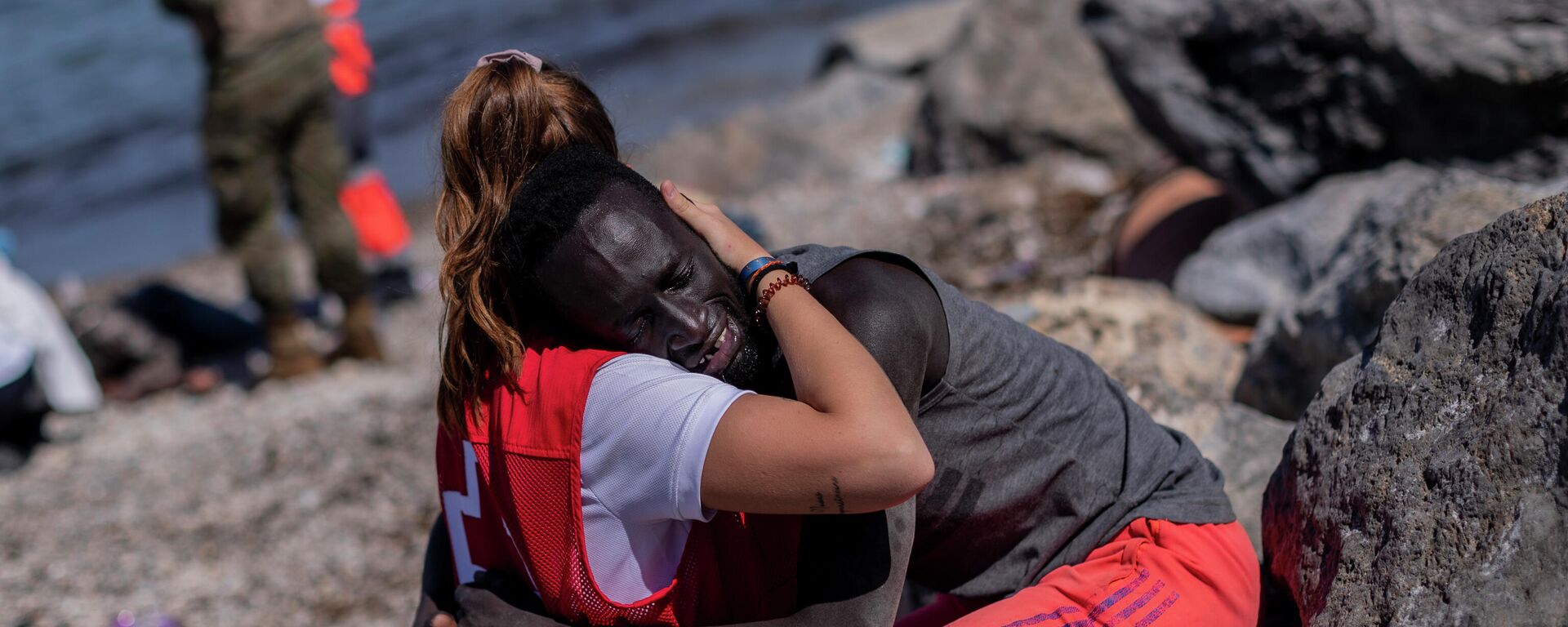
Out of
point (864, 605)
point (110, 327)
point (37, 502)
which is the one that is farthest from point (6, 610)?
point (864, 605)

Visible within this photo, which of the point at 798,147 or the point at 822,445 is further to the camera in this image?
the point at 798,147

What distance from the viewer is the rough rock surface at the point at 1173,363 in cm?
282

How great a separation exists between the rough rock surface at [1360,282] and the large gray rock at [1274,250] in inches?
29.6

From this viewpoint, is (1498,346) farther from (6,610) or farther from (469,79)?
(6,610)

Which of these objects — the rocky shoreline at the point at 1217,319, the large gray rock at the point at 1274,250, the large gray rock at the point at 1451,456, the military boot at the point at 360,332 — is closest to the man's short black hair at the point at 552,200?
the rocky shoreline at the point at 1217,319

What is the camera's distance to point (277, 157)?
655 centimetres

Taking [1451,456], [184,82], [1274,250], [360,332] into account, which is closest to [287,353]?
[360,332]

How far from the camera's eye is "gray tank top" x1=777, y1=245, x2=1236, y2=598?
6.66 feet

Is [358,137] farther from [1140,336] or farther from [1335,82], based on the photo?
[1335,82]

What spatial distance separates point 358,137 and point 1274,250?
5383mm

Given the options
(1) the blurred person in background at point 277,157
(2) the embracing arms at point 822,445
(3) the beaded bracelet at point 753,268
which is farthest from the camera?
(1) the blurred person in background at point 277,157

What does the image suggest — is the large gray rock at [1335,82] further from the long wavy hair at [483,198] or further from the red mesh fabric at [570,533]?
the long wavy hair at [483,198]

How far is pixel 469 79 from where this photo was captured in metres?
2.12

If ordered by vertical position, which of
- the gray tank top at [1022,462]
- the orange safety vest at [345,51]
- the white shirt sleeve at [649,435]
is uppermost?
the white shirt sleeve at [649,435]
